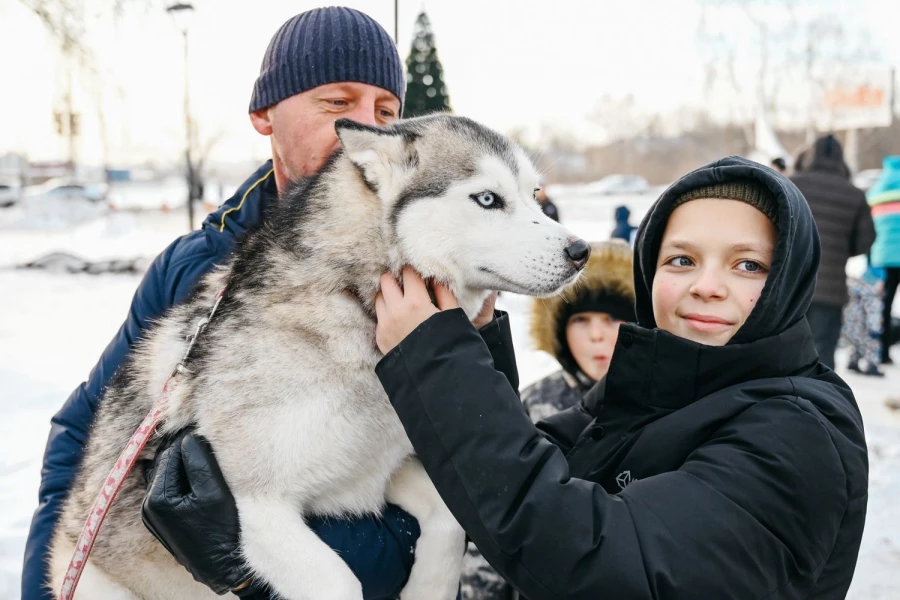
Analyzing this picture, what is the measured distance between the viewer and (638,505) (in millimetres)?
1313

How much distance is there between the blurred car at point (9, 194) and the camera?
127 ft

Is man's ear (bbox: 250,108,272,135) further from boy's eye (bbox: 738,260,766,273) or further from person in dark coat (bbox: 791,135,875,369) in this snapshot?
person in dark coat (bbox: 791,135,875,369)

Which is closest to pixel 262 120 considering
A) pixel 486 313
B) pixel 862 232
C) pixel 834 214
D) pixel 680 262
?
pixel 486 313

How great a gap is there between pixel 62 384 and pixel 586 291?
21.2ft

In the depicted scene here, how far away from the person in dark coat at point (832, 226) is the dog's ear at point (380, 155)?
6.19 metres

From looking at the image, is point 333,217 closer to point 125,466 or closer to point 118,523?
point 125,466

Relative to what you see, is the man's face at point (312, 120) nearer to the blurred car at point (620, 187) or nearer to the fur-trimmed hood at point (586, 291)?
the fur-trimmed hood at point (586, 291)

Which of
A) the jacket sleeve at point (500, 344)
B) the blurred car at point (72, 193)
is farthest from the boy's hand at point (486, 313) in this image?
the blurred car at point (72, 193)

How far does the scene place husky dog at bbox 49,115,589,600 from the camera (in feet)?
5.52

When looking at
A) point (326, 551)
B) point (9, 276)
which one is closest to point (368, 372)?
point (326, 551)

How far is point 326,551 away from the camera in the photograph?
1642 millimetres

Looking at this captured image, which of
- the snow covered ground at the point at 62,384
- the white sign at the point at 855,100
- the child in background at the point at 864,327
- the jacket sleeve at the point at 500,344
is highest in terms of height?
the white sign at the point at 855,100

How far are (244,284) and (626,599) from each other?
50.5 inches

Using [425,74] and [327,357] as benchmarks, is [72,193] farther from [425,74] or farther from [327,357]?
[327,357]
